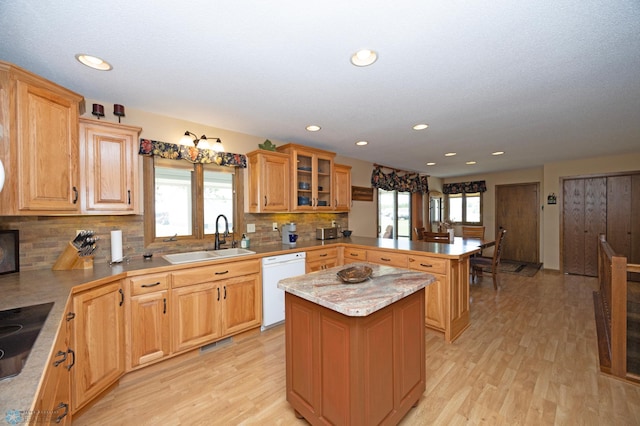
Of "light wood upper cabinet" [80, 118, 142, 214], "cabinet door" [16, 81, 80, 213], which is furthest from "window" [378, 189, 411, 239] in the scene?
"cabinet door" [16, 81, 80, 213]

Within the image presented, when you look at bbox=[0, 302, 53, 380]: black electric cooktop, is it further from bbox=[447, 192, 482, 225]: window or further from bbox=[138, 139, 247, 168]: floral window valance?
bbox=[447, 192, 482, 225]: window

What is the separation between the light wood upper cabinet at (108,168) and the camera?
2.09m

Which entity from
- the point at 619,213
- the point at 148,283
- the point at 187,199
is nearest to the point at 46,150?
the point at 148,283

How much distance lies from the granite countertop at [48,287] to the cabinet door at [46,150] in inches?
19.9

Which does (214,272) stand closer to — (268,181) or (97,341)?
(97,341)

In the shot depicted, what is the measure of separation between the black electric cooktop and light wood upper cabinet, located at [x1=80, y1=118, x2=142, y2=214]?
1.07 metres

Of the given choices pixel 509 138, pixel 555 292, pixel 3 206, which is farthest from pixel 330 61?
pixel 555 292

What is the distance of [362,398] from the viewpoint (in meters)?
1.33

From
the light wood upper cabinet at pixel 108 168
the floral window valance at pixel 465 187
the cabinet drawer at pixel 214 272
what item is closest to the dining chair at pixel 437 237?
the cabinet drawer at pixel 214 272

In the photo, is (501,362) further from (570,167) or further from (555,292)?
(570,167)

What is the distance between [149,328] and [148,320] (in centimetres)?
7

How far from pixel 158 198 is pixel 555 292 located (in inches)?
230

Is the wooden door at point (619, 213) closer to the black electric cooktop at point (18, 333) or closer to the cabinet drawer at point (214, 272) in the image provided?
the cabinet drawer at point (214, 272)

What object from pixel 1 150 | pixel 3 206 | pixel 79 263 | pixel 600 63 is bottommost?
pixel 79 263
